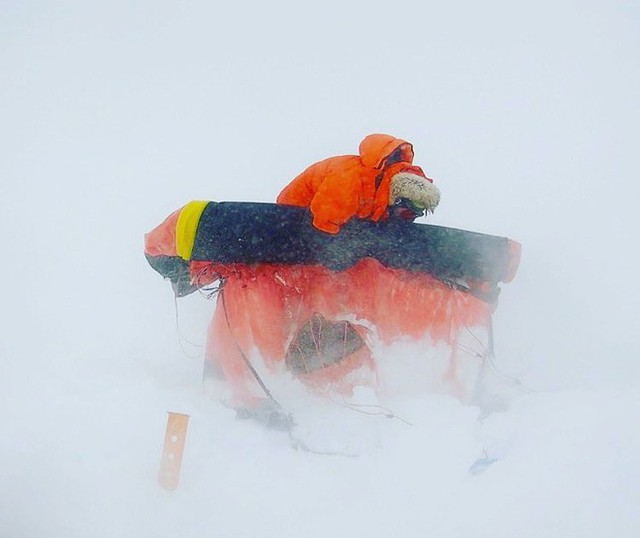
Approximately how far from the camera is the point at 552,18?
8148mm

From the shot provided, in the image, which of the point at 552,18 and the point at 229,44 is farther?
the point at 229,44

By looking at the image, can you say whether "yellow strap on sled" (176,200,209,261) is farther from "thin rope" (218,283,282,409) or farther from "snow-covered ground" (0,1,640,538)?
"snow-covered ground" (0,1,640,538)

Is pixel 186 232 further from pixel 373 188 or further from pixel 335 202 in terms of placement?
pixel 373 188

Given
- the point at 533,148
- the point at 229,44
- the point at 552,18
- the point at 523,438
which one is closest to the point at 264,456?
the point at 523,438

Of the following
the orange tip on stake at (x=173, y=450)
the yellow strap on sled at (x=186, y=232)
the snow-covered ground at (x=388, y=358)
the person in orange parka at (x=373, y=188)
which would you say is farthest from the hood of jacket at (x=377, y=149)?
the orange tip on stake at (x=173, y=450)

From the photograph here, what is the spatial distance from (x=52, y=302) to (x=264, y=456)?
1665 millimetres

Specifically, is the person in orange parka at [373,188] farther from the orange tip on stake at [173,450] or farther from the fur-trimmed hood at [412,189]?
the orange tip on stake at [173,450]

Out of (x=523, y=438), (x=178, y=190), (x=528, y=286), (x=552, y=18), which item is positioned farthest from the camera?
(x=552, y=18)

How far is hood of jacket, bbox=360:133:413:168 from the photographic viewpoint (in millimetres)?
2082

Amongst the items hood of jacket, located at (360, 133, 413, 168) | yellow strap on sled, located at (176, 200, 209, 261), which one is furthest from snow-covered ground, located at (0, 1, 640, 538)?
hood of jacket, located at (360, 133, 413, 168)

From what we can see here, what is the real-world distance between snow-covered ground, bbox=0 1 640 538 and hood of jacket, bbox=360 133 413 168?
80cm

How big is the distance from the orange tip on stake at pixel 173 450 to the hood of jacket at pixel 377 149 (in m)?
1.08

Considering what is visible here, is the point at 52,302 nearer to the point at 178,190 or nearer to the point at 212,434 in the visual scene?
the point at 212,434

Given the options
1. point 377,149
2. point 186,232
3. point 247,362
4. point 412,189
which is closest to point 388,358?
point 247,362
